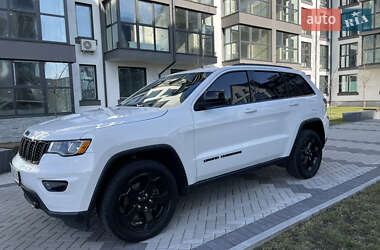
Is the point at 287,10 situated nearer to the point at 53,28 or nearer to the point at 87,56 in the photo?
the point at 87,56

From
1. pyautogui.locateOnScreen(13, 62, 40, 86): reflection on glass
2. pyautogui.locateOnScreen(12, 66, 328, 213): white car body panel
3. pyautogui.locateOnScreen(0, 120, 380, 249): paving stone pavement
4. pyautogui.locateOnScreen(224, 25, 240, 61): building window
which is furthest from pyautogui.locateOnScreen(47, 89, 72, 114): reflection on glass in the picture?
pyautogui.locateOnScreen(224, 25, 240, 61): building window

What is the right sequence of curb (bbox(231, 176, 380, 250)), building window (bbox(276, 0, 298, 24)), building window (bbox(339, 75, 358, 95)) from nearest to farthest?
curb (bbox(231, 176, 380, 250))
building window (bbox(276, 0, 298, 24))
building window (bbox(339, 75, 358, 95))

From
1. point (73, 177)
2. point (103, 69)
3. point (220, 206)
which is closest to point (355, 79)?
point (103, 69)

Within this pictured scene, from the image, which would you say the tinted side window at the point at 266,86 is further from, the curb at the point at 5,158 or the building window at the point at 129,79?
the building window at the point at 129,79

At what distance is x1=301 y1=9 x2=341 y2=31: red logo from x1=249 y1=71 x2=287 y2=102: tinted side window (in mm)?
24256

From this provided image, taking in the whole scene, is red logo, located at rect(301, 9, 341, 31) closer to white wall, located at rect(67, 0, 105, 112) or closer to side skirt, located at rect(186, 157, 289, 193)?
white wall, located at rect(67, 0, 105, 112)

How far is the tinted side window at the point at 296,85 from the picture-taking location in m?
4.39

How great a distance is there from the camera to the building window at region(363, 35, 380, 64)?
23.6m

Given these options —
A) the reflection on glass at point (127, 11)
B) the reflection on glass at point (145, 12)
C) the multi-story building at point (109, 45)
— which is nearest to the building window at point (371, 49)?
the multi-story building at point (109, 45)

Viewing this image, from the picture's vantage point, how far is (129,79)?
14883 millimetres

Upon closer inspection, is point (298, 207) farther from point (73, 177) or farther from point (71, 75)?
point (71, 75)

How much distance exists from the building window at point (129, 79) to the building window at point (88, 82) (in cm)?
144

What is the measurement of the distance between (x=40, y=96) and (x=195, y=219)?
423 inches

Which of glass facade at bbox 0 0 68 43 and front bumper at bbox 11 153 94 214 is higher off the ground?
glass facade at bbox 0 0 68 43
